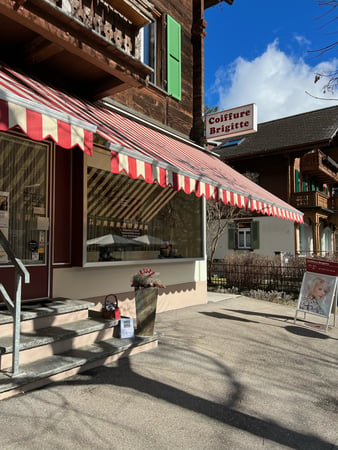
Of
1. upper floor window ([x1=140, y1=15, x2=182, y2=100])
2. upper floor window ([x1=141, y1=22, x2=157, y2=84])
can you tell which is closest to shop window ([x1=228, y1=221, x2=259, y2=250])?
upper floor window ([x1=140, y1=15, x2=182, y2=100])

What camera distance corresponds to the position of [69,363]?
3908mm

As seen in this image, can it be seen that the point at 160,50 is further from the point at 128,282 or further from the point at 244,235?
the point at 244,235

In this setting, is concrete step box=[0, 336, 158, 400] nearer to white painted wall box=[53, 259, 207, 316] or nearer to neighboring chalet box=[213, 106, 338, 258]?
white painted wall box=[53, 259, 207, 316]

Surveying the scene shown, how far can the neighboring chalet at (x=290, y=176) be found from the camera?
878 inches

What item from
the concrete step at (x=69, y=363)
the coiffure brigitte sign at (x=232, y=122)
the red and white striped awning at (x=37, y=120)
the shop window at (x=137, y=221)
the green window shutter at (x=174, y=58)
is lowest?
the concrete step at (x=69, y=363)

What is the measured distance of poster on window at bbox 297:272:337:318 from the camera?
6.72 meters

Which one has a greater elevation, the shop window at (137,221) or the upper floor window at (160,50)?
the upper floor window at (160,50)

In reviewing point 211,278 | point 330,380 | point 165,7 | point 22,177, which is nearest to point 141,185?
point 22,177

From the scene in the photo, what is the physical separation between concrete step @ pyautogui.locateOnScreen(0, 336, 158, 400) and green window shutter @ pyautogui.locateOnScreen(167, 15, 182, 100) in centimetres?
632

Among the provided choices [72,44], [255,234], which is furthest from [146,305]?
[255,234]

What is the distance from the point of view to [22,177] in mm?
5348

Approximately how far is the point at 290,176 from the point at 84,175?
1944 centimetres

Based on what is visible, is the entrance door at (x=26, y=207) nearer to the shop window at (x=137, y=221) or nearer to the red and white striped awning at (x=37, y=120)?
the shop window at (x=137, y=221)

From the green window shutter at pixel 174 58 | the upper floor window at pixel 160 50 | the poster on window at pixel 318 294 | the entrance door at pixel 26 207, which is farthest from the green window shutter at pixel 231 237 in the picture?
the entrance door at pixel 26 207
